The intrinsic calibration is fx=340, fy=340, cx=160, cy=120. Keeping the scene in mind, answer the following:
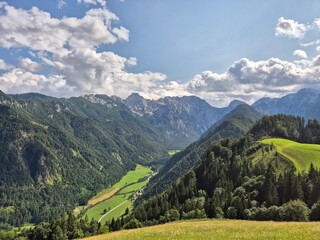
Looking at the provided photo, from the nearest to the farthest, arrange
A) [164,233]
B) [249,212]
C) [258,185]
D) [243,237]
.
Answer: [243,237], [164,233], [249,212], [258,185]

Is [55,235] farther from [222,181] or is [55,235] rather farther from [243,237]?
[243,237]

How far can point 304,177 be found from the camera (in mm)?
139250

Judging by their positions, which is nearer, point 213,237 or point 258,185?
point 213,237

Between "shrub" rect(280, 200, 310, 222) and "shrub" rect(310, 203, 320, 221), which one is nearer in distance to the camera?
"shrub" rect(280, 200, 310, 222)

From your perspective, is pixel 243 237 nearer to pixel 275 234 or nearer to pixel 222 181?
pixel 275 234

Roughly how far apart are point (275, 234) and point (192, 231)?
475 inches

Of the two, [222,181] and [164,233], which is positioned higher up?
[164,233]

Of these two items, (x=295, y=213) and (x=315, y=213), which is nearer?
(x=295, y=213)

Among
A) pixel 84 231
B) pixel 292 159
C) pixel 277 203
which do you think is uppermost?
pixel 292 159

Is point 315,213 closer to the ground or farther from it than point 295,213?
closer to the ground

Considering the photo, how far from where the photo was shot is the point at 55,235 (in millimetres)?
170500

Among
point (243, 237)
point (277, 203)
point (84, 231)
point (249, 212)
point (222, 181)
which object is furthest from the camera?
point (222, 181)

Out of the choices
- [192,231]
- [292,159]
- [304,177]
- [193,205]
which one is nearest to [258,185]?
[304,177]

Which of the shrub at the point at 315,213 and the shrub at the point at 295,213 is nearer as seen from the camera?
the shrub at the point at 295,213
